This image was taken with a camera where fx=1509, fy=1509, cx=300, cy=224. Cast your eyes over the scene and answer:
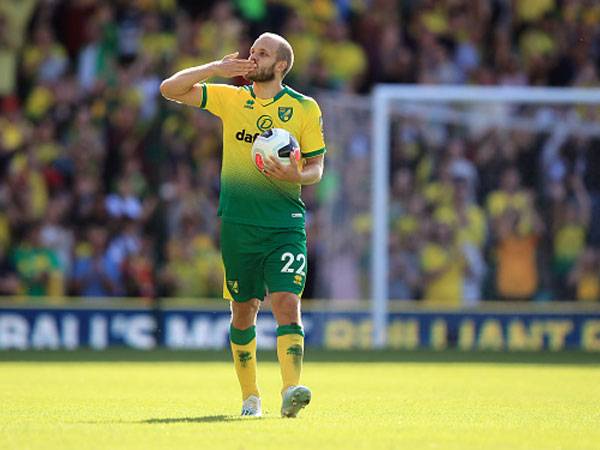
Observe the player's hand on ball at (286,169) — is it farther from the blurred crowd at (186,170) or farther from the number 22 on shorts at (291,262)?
the blurred crowd at (186,170)

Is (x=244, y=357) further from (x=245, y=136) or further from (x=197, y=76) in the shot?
(x=197, y=76)

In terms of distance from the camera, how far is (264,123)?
30.6 ft

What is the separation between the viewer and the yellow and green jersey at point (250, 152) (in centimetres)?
933

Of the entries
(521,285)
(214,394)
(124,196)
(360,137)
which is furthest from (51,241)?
(214,394)

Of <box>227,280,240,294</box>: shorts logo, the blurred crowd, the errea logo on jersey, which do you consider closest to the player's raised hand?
the errea logo on jersey

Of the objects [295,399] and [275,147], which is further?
[275,147]

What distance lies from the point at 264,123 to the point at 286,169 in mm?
452

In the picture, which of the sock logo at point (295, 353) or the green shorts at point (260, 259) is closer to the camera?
the sock logo at point (295, 353)

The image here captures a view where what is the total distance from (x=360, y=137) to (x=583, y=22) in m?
4.69

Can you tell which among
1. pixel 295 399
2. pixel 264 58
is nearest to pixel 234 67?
pixel 264 58

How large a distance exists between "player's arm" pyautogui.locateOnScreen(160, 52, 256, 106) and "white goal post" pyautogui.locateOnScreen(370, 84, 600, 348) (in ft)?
32.4

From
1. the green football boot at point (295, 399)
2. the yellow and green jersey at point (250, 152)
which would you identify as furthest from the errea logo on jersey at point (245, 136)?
the green football boot at point (295, 399)

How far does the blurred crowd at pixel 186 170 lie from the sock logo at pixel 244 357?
9801 millimetres

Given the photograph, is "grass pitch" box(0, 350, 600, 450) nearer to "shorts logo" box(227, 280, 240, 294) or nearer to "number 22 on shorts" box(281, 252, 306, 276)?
"shorts logo" box(227, 280, 240, 294)
